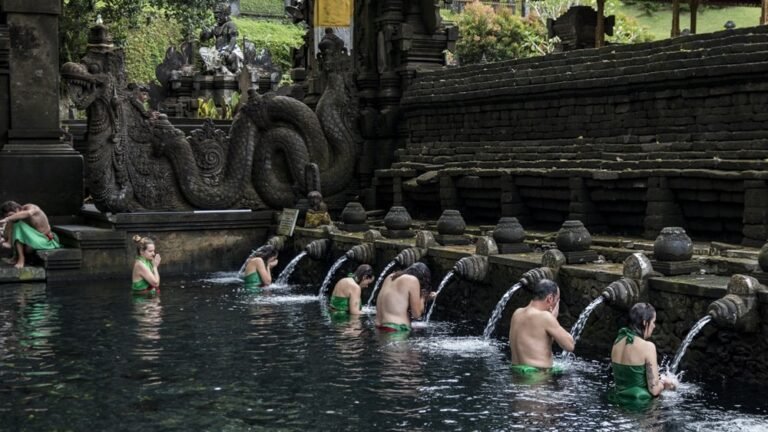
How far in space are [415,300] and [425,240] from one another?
1.73 metres

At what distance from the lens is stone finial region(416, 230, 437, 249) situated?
45.4 ft

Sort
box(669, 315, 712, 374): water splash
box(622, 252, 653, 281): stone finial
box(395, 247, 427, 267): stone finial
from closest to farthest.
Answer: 1. box(669, 315, 712, 374): water splash
2. box(622, 252, 653, 281): stone finial
3. box(395, 247, 427, 267): stone finial

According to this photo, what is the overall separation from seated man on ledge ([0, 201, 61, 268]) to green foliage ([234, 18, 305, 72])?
132ft

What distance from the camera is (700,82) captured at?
1323 centimetres

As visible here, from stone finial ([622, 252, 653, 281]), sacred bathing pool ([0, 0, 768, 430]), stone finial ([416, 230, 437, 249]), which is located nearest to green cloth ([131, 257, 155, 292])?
sacred bathing pool ([0, 0, 768, 430])

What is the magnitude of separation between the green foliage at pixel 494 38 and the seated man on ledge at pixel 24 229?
34686 millimetres

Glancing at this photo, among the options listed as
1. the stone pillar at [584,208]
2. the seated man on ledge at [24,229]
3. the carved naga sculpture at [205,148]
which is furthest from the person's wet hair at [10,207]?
the stone pillar at [584,208]

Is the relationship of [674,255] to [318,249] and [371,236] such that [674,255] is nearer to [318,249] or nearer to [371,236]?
[371,236]

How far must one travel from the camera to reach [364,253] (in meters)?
15.0

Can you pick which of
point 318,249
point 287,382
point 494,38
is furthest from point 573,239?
point 494,38

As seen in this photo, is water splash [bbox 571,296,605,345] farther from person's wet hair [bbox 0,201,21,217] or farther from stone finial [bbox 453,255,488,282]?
person's wet hair [bbox 0,201,21,217]

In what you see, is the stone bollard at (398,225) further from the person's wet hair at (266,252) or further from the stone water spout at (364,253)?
the person's wet hair at (266,252)

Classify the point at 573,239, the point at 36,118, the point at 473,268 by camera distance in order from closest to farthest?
the point at 573,239 < the point at 473,268 < the point at 36,118

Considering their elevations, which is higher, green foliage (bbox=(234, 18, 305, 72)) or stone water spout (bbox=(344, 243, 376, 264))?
green foliage (bbox=(234, 18, 305, 72))
